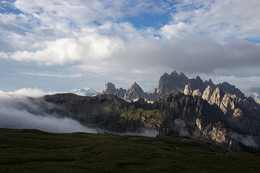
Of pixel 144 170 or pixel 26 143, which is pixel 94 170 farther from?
pixel 26 143

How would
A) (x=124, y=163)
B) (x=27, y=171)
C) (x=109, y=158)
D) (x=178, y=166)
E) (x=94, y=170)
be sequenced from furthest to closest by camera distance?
(x=109, y=158), (x=124, y=163), (x=178, y=166), (x=94, y=170), (x=27, y=171)

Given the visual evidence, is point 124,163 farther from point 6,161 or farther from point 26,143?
point 26,143

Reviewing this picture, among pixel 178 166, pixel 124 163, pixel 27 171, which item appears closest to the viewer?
pixel 27 171

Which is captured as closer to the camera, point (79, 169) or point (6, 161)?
point (79, 169)

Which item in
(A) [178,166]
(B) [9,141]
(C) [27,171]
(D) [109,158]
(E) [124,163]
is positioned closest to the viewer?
(C) [27,171]

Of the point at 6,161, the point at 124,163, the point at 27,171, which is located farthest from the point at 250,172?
the point at 6,161

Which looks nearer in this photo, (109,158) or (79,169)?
(79,169)

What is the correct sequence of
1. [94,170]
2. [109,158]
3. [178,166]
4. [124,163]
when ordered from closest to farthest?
1. [94,170]
2. [178,166]
3. [124,163]
4. [109,158]

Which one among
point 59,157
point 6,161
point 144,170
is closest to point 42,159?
point 59,157

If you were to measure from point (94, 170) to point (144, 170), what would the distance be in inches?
664

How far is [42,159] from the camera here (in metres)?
89.8

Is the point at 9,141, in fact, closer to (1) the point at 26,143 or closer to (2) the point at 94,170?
(1) the point at 26,143

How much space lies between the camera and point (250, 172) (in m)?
64.8

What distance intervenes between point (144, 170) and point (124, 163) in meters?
14.3
